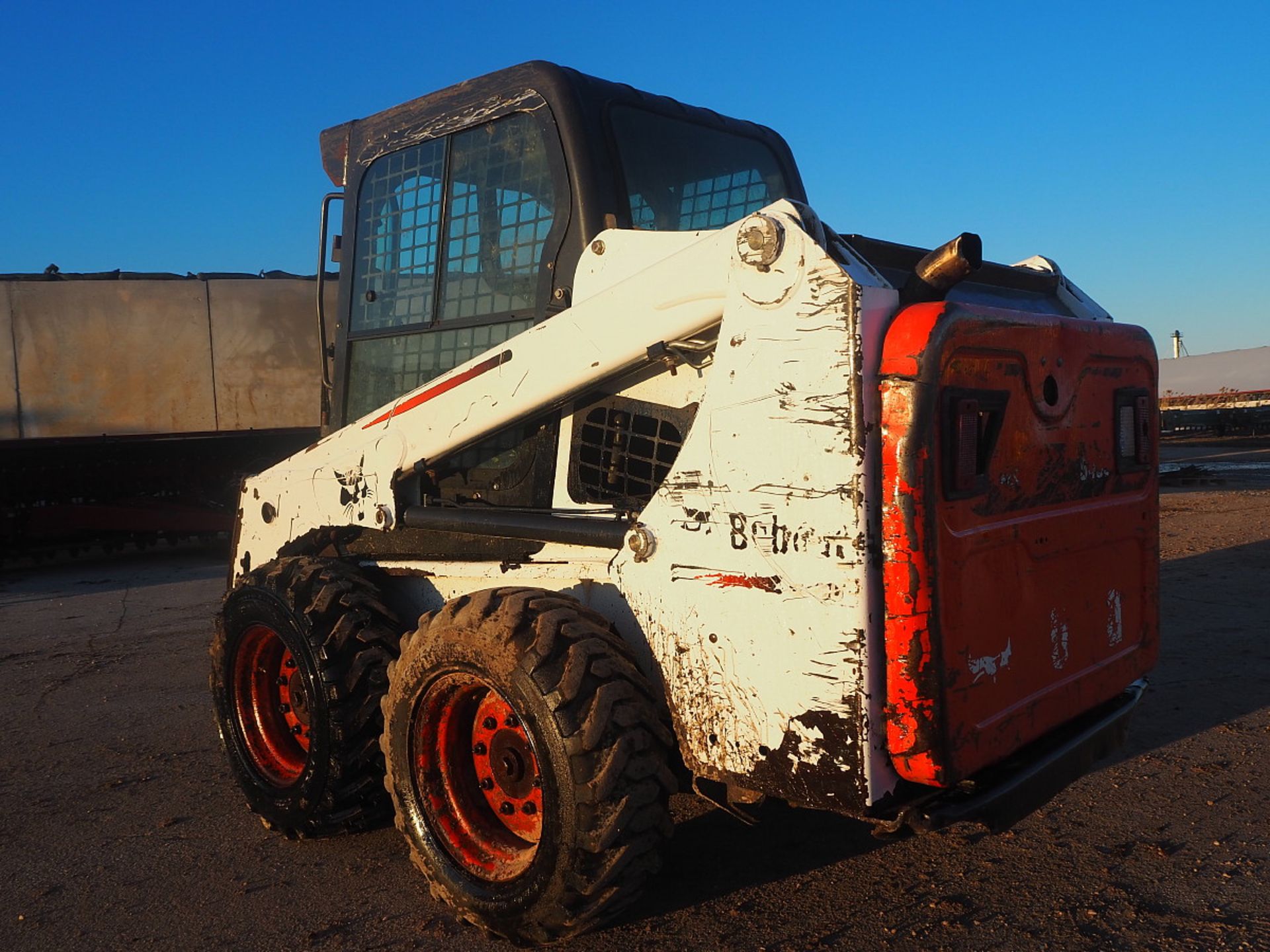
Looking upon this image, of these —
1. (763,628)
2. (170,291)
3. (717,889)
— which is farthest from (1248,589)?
(170,291)

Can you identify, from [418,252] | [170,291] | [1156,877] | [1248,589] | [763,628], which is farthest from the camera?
[170,291]

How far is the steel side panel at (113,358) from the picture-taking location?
1283 cm

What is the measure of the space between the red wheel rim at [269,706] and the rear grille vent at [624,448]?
146 cm

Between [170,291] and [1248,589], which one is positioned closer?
[1248,589]

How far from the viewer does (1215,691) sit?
5.33m

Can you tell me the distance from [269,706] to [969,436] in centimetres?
283

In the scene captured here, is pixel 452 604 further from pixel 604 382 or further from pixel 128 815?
pixel 128 815

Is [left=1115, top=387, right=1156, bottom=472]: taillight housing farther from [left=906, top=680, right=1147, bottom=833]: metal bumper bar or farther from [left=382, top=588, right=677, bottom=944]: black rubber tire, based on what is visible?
[left=382, top=588, right=677, bottom=944]: black rubber tire

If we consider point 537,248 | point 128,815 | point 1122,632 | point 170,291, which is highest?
point 170,291

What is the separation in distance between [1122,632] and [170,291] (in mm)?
12703

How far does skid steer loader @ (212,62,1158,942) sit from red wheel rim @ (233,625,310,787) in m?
0.01

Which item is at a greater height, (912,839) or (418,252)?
(418,252)

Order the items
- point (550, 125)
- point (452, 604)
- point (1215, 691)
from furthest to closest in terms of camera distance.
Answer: point (1215, 691), point (550, 125), point (452, 604)

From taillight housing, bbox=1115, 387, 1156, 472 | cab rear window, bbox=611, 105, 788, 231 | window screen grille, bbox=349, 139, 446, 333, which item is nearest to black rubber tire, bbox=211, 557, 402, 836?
window screen grille, bbox=349, 139, 446, 333
